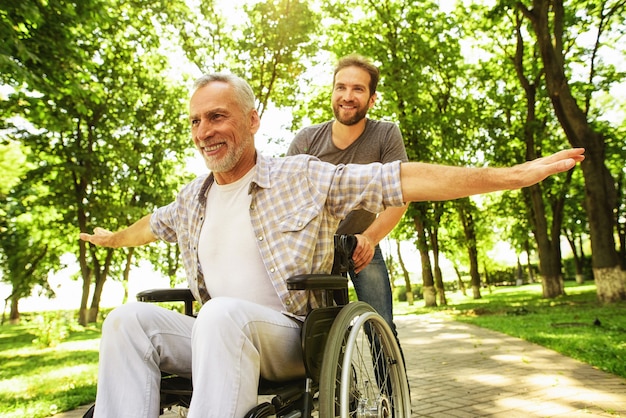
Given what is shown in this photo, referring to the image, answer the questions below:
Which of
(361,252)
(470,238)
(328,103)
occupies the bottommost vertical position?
(361,252)

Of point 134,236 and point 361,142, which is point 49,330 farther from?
point 361,142

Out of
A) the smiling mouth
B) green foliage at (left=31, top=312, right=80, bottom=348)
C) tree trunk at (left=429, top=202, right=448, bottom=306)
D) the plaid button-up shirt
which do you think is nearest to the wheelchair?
the plaid button-up shirt

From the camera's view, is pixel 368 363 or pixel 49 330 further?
pixel 49 330

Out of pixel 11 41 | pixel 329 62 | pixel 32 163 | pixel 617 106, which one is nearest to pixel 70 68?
pixel 11 41

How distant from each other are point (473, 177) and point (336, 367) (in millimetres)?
793

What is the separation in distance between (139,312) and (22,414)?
3.05 metres

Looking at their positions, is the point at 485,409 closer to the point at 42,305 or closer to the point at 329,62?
the point at 329,62

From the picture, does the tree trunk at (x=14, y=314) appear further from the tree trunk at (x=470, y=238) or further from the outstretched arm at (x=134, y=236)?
the outstretched arm at (x=134, y=236)

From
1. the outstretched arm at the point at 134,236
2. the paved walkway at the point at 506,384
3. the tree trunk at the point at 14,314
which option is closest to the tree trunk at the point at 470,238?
the paved walkway at the point at 506,384

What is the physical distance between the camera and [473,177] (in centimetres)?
190

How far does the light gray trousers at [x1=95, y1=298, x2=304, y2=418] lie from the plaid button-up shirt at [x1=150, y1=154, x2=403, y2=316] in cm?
21

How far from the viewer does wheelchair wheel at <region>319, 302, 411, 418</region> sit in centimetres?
197

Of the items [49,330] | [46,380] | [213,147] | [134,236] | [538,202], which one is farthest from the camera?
[538,202]

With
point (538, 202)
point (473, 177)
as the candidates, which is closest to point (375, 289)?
point (473, 177)
